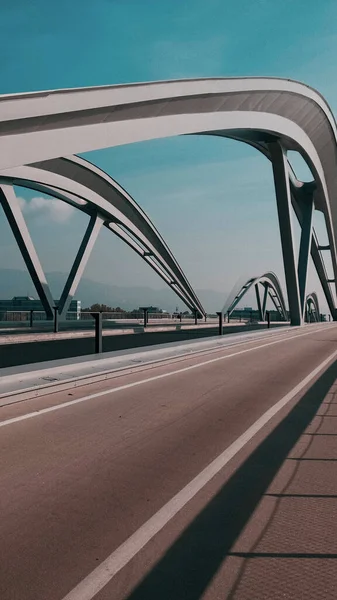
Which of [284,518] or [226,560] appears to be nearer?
[226,560]

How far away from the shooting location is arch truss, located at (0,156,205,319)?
3509cm

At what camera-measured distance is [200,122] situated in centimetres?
2131

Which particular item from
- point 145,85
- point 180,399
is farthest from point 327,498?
point 145,85

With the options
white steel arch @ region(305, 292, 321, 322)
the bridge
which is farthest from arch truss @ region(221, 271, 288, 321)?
the bridge

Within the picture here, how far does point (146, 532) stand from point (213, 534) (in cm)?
49

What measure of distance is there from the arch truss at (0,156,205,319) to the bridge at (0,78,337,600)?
62.1 ft

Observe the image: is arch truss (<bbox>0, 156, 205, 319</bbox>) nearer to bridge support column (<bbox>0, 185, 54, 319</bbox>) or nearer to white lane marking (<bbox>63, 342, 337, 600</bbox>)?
bridge support column (<bbox>0, 185, 54, 319</bbox>)

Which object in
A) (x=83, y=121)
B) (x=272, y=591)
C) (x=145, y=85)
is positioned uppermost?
(x=145, y=85)

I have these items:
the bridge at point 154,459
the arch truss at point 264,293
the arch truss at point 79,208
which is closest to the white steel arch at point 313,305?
the arch truss at point 264,293

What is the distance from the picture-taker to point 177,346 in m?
17.3

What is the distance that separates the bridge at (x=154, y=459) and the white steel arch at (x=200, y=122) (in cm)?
6

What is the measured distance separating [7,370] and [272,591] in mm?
8169

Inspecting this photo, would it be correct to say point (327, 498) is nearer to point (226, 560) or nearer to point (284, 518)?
point (284, 518)

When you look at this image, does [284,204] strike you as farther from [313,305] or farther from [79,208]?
[313,305]
